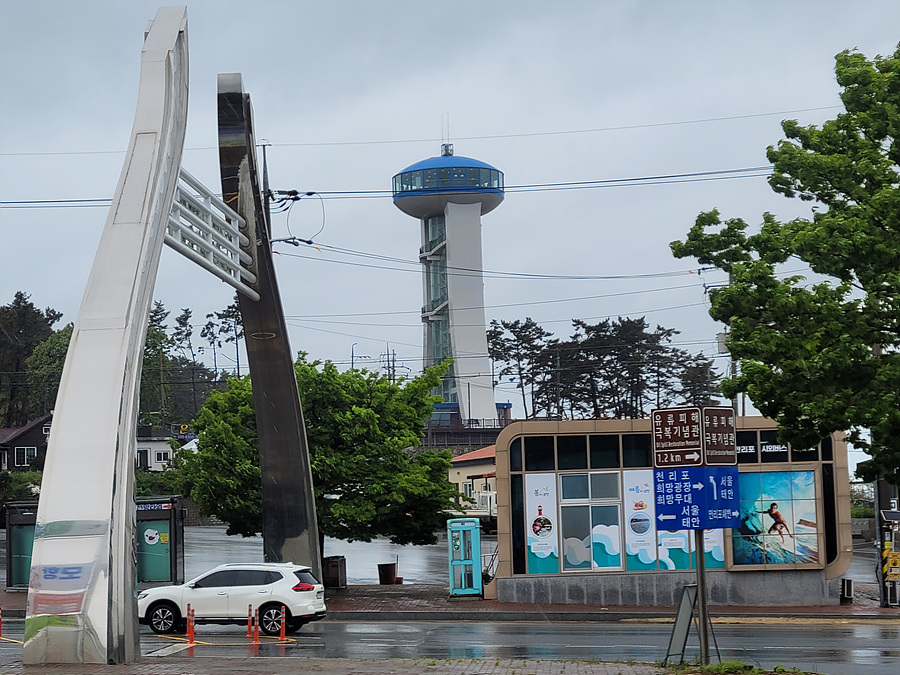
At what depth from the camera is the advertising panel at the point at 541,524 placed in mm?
30250

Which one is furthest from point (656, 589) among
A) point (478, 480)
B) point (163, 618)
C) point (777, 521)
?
point (478, 480)

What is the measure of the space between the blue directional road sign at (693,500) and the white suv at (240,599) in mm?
10562

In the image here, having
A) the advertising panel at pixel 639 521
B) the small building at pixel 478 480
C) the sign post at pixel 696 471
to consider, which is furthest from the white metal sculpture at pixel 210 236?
the small building at pixel 478 480

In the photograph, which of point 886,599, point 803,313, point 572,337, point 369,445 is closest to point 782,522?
point 886,599

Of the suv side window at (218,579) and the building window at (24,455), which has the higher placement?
the building window at (24,455)

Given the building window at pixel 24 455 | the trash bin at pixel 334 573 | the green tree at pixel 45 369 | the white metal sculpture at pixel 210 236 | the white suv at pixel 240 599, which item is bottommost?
the trash bin at pixel 334 573

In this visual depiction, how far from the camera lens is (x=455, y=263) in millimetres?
98188

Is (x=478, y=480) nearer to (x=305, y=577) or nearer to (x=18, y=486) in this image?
(x=18, y=486)

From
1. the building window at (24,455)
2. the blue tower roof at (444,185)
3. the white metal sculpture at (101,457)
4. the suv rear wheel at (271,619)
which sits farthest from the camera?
the blue tower roof at (444,185)

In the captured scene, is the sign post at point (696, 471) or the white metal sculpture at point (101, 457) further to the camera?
the white metal sculpture at point (101, 457)

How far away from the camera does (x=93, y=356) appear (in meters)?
16.1

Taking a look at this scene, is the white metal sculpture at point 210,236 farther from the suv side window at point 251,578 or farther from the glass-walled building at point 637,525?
the glass-walled building at point 637,525

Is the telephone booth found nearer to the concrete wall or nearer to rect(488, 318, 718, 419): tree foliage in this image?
the concrete wall

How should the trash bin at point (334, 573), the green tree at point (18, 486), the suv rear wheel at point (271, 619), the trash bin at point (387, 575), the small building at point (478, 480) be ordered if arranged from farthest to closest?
the small building at point (478, 480) < the green tree at point (18, 486) < the trash bin at point (387, 575) < the trash bin at point (334, 573) < the suv rear wheel at point (271, 619)
